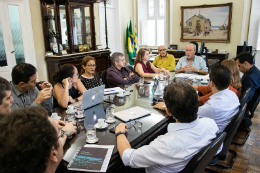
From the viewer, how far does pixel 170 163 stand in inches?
42.8

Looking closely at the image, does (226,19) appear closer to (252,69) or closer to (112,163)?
(252,69)

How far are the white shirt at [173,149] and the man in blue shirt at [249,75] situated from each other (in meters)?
1.81

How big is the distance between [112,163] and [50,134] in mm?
551

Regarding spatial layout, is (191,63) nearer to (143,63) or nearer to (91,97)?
(143,63)

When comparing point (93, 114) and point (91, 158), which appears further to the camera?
point (93, 114)

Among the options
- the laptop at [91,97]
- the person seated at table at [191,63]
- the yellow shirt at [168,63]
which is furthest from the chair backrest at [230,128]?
the yellow shirt at [168,63]

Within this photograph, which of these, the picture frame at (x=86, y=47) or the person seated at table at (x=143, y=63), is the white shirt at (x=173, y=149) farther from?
the picture frame at (x=86, y=47)

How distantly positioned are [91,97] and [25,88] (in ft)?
2.19

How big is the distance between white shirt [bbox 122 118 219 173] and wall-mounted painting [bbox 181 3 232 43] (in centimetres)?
570

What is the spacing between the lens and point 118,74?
10.9ft

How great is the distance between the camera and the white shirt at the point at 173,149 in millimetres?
1079

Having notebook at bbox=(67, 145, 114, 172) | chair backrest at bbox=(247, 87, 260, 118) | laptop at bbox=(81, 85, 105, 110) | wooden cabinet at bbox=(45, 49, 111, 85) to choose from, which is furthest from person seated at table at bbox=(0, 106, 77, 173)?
wooden cabinet at bbox=(45, 49, 111, 85)

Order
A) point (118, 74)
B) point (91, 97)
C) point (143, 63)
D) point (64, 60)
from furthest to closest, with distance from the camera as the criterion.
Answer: point (64, 60)
point (143, 63)
point (118, 74)
point (91, 97)

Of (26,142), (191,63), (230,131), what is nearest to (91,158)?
(26,142)
